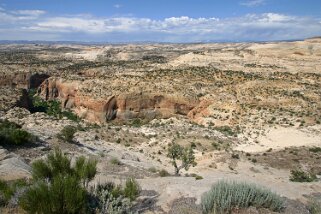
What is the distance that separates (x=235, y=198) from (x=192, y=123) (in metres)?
23.2

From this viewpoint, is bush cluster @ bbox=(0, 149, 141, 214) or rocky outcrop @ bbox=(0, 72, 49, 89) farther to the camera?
rocky outcrop @ bbox=(0, 72, 49, 89)

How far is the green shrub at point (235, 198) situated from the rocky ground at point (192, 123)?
0.96 ft

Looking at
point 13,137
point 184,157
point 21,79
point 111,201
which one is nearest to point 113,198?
point 111,201

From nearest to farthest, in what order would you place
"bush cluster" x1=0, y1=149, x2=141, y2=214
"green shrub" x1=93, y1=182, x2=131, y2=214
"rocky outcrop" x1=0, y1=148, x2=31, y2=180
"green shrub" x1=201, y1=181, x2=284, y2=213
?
1. "bush cluster" x1=0, y1=149, x2=141, y2=214
2. "green shrub" x1=93, y1=182, x2=131, y2=214
3. "green shrub" x1=201, y1=181, x2=284, y2=213
4. "rocky outcrop" x1=0, y1=148, x2=31, y2=180

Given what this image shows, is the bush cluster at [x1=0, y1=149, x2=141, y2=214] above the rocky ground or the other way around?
above

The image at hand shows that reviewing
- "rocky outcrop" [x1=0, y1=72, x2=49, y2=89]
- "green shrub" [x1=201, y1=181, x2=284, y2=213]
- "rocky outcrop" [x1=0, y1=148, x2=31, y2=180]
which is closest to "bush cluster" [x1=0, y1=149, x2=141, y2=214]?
"green shrub" [x1=201, y1=181, x2=284, y2=213]

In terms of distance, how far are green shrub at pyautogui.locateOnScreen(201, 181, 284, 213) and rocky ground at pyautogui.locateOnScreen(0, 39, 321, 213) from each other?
291 mm

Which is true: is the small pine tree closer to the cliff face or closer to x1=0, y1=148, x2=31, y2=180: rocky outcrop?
x1=0, y1=148, x2=31, y2=180: rocky outcrop

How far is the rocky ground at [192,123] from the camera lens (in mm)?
11688

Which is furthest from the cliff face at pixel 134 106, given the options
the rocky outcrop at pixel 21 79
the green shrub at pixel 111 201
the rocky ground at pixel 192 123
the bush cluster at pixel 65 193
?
the green shrub at pixel 111 201

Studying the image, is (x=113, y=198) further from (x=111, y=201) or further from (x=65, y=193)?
(x=65, y=193)

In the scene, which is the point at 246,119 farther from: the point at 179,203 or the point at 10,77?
the point at 10,77

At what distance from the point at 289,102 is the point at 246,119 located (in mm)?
5529

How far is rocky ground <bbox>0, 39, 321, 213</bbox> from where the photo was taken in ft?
38.3
